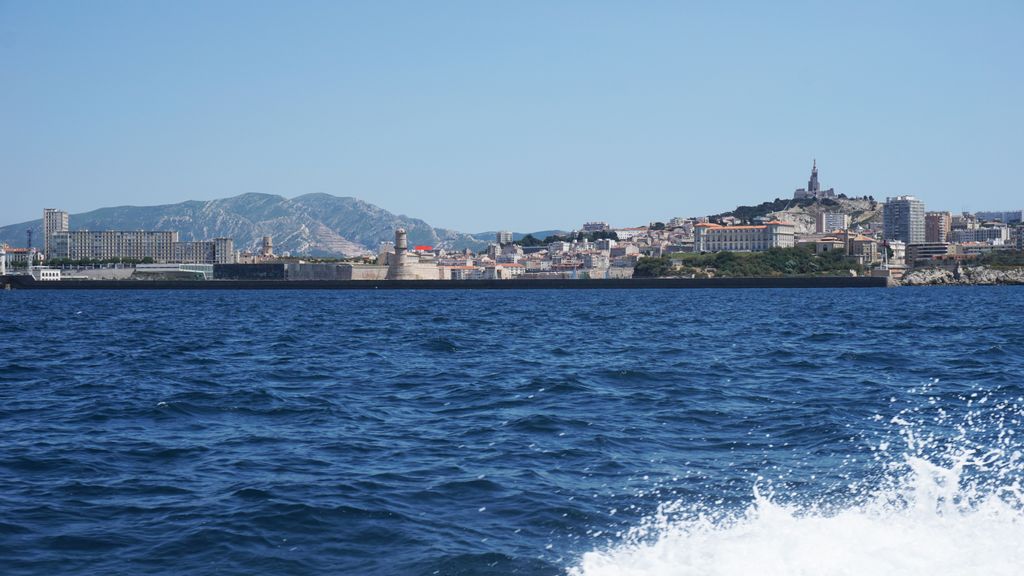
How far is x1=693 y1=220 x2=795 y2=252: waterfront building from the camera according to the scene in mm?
168375

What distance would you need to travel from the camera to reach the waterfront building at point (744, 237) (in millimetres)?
168375

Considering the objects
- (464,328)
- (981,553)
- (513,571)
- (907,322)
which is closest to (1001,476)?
(981,553)

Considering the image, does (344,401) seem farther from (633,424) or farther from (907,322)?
(907,322)

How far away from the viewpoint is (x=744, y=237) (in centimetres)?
17088

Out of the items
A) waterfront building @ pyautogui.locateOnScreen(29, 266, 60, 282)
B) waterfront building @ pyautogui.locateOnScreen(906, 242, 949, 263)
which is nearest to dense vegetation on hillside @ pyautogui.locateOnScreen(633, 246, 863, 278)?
waterfront building @ pyautogui.locateOnScreen(906, 242, 949, 263)

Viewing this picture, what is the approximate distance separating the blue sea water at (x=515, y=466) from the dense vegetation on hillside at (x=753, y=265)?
11334 cm

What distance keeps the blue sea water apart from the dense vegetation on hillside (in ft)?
372

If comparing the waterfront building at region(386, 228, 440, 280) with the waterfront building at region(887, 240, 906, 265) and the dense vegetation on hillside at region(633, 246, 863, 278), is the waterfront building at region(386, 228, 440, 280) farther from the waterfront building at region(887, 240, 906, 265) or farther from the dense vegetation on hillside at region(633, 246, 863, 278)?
the waterfront building at region(887, 240, 906, 265)

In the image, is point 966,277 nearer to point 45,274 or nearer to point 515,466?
point 45,274

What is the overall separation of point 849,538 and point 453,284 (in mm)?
112786

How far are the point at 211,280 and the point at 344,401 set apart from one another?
11518 cm

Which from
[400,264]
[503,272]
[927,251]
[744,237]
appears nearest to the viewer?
[400,264]

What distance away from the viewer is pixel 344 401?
1470 cm

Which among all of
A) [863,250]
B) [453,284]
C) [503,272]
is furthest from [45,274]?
[863,250]
